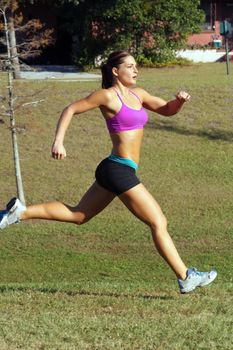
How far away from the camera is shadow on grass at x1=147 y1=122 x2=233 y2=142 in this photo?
1880 centimetres

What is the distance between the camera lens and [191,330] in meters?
4.86

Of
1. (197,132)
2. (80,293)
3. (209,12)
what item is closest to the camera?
(80,293)

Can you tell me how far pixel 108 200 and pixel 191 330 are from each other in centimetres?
158

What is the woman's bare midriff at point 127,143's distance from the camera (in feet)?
19.7

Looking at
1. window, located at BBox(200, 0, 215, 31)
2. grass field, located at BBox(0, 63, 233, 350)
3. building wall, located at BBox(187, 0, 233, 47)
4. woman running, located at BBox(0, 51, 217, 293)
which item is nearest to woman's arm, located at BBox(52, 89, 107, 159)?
woman running, located at BBox(0, 51, 217, 293)

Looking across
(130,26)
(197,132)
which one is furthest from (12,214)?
(130,26)

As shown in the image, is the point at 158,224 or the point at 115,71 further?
the point at 115,71

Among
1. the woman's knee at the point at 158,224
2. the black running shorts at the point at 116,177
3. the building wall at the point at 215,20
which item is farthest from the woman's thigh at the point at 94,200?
the building wall at the point at 215,20

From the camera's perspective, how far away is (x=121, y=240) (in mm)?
13703

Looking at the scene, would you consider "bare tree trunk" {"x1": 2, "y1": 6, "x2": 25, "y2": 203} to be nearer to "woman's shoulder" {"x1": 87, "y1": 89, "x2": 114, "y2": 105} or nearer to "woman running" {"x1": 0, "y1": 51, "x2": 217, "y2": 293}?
"woman running" {"x1": 0, "y1": 51, "x2": 217, "y2": 293}

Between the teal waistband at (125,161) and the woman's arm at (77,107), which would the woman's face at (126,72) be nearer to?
the woman's arm at (77,107)

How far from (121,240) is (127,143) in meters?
7.81

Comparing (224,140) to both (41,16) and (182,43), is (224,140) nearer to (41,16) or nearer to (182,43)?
(182,43)

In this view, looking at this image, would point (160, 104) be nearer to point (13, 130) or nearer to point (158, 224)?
point (158, 224)
